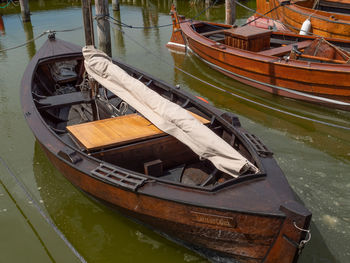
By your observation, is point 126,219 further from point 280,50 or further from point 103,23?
point 103,23

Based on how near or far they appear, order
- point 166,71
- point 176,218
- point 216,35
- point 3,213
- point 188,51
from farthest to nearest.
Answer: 1. point 188,51
2. point 216,35
3. point 166,71
4. point 3,213
5. point 176,218

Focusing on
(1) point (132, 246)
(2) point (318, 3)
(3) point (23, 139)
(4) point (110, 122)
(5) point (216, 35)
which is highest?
(2) point (318, 3)

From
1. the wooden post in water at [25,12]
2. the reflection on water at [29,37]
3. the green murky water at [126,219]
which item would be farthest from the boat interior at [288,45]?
the wooden post in water at [25,12]

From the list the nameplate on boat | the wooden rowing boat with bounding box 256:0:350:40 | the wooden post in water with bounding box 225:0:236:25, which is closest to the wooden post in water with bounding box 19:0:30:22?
the wooden post in water with bounding box 225:0:236:25

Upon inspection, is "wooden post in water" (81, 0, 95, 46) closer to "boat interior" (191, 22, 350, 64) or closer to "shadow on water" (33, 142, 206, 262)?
"shadow on water" (33, 142, 206, 262)

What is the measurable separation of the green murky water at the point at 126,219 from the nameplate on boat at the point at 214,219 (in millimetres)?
A: 1231

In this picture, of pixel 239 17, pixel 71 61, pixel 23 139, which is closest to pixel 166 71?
pixel 71 61

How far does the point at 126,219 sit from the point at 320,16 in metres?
13.4

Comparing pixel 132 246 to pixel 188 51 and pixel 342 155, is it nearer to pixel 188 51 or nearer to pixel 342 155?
pixel 342 155

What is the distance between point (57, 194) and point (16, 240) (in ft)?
4.29

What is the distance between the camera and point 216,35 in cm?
1527

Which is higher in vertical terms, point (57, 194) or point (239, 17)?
point (239, 17)

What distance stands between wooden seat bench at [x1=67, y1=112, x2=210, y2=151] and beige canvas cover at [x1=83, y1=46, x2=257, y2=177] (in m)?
0.21

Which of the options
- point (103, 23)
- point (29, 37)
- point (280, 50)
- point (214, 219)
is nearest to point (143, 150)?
point (214, 219)
